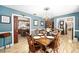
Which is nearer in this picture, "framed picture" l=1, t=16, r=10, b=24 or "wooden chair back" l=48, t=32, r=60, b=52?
"framed picture" l=1, t=16, r=10, b=24

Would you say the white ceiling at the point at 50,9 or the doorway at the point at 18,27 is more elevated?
the white ceiling at the point at 50,9

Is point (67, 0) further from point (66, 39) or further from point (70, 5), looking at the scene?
point (66, 39)

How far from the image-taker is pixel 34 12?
7.70 feet

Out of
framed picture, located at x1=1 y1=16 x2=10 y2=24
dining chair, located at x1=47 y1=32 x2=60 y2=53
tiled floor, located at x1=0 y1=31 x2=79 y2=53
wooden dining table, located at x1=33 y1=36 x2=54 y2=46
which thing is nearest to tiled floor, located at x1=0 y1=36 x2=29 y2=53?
tiled floor, located at x1=0 y1=31 x2=79 y2=53

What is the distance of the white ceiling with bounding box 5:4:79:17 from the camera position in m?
2.27

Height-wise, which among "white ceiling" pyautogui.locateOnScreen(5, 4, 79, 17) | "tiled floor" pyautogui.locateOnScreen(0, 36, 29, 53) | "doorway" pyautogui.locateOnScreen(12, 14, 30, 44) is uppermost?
"white ceiling" pyautogui.locateOnScreen(5, 4, 79, 17)

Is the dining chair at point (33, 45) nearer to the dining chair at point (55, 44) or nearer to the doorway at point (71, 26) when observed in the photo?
the dining chair at point (55, 44)

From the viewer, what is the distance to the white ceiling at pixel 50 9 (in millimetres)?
2271

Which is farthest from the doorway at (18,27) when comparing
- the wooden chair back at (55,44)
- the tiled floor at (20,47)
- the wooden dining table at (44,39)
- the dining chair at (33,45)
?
the wooden chair back at (55,44)

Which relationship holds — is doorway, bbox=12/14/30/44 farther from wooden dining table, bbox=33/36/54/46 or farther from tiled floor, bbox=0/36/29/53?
wooden dining table, bbox=33/36/54/46

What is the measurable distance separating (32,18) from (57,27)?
0.60m

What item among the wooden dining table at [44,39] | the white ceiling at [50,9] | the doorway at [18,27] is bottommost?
the wooden dining table at [44,39]
